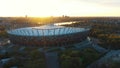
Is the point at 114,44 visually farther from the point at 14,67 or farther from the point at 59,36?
the point at 14,67

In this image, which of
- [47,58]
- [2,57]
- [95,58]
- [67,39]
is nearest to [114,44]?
[67,39]

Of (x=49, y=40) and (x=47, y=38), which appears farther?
(x=49, y=40)

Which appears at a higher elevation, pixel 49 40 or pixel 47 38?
pixel 47 38

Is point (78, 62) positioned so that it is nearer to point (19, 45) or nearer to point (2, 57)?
point (2, 57)

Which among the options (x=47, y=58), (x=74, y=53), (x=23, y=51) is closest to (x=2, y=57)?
(x=23, y=51)

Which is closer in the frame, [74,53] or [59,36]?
[74,53]

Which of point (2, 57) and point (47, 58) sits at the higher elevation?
point (47, 58)

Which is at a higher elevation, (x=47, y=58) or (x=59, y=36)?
(x=47, y=58)

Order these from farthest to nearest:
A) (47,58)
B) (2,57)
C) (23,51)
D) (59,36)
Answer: (59,36) → (23,51) → (2,57) → (47,58)

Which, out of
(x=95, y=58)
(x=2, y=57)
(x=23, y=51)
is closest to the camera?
(x=95, y=58)
